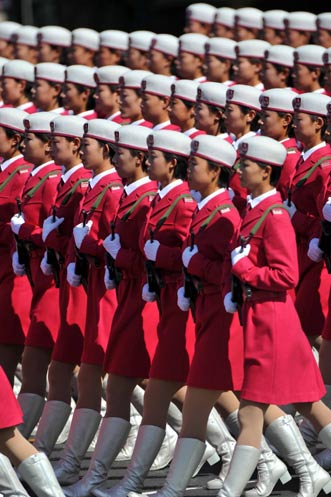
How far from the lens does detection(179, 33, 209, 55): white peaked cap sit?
13.3m

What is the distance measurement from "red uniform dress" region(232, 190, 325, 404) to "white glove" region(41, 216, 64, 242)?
5.55 feet

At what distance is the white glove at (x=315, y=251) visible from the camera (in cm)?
1008

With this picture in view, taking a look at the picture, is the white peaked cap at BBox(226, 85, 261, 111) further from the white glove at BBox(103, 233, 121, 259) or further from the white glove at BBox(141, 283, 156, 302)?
the white glove at BBox(141, 283, 156, 302)

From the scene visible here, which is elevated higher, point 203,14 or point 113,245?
point 113,245

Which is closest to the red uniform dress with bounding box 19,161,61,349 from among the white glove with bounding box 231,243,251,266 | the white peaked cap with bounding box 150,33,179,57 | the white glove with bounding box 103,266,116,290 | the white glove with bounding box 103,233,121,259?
the white glove with bounding box 103,266,116,290

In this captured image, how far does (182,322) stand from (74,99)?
11.0ft

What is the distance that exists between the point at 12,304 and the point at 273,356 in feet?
7.84

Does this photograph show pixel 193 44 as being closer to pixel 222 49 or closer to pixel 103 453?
pixel 222 49

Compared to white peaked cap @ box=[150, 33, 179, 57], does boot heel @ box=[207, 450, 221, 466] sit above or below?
below

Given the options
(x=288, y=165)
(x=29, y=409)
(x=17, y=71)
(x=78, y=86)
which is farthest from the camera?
(x=17, y=71)

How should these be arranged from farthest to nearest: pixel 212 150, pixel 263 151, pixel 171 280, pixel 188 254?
pixel 171 280 → pixel 212 150 → pixel 188 254 → pixel 263 151

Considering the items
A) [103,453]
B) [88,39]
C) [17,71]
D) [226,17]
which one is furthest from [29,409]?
[226,17]

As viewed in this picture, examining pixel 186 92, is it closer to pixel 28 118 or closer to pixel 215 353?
pixel 28 118

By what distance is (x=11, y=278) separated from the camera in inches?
433
